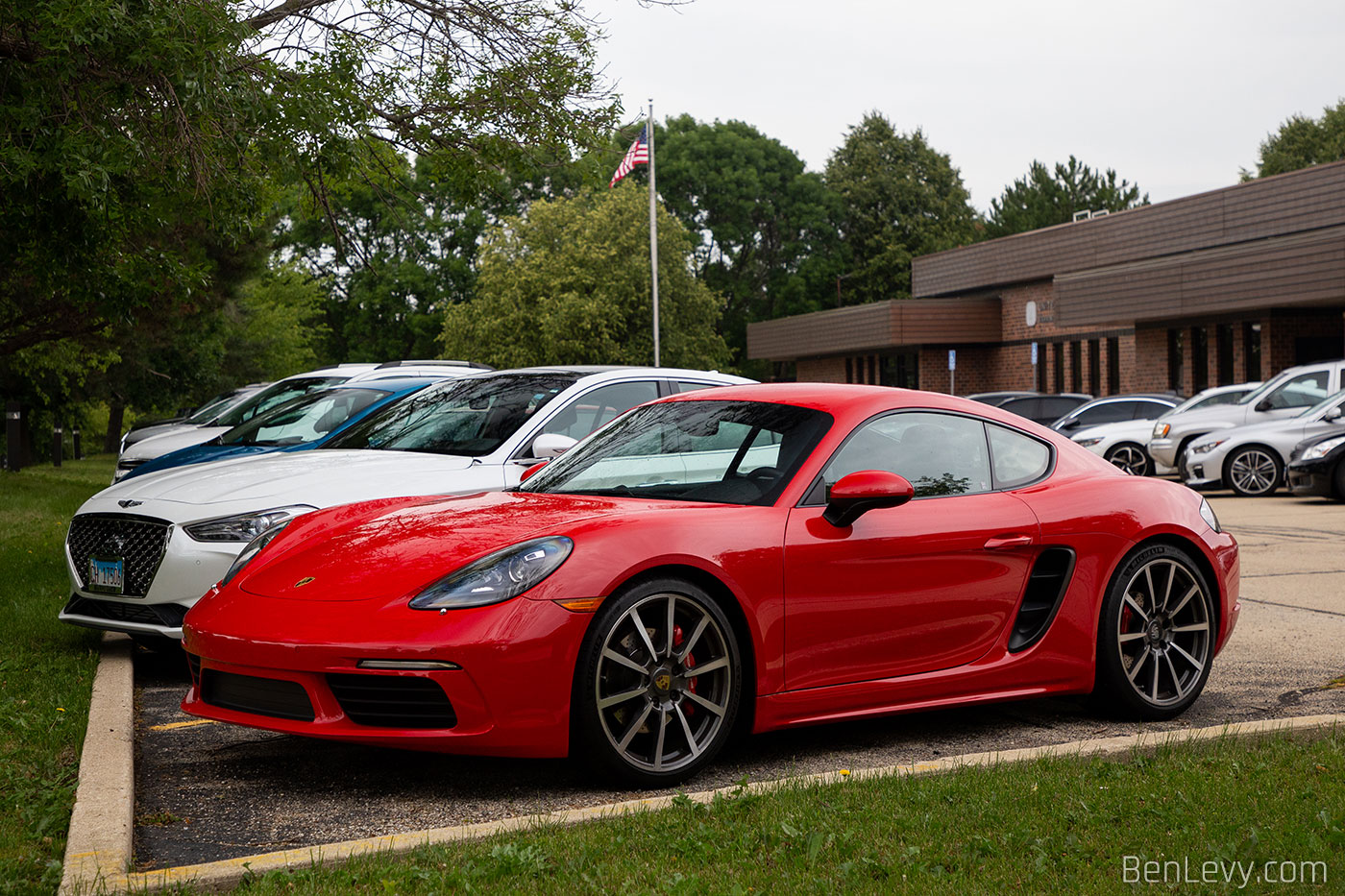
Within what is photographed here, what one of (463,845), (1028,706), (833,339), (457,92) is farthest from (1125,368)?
(463,845)

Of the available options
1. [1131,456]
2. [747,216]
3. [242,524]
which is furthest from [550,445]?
[747,216]

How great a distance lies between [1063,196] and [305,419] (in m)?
77.3

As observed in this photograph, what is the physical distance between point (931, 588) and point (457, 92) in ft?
28.6

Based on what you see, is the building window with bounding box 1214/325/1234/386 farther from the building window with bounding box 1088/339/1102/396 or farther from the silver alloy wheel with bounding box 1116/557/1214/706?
the silver alloy wheel with bounding box 1116/557/1214/706

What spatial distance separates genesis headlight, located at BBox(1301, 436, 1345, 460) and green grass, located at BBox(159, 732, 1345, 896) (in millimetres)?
13852

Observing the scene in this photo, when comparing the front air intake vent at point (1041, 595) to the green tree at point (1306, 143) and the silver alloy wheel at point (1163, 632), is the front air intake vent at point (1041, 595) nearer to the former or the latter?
the silver alloy wheel at point (1163, 632)

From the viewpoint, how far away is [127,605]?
6863mm

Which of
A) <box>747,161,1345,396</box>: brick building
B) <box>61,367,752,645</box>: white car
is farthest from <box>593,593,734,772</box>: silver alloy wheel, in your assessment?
<box>747,161,1345,396</box>: brick building

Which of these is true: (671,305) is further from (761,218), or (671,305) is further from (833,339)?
(761,218)

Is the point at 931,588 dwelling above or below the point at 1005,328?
below

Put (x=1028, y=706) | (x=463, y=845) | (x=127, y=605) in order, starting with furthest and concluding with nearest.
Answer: (x=127, y=605), (x=1028, y=706), (x=463, y=845)

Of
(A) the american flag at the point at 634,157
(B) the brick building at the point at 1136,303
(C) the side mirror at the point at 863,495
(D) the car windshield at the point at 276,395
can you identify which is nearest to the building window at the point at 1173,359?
(B) the brick building at the point at 1136,303

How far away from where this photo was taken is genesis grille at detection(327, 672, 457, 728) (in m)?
4.46

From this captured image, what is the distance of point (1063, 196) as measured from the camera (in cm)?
8244
